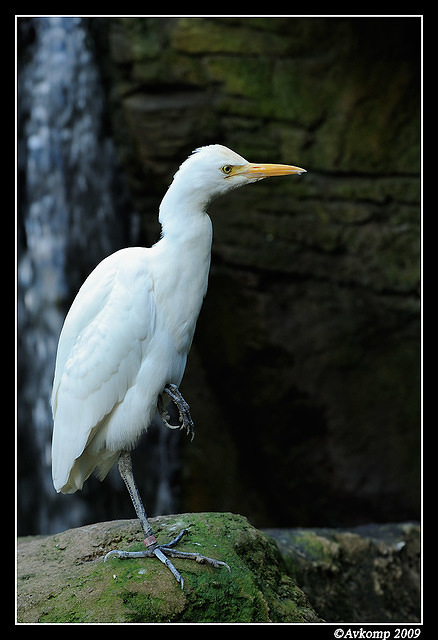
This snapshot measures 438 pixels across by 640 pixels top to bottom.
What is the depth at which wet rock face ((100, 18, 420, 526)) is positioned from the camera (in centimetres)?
510

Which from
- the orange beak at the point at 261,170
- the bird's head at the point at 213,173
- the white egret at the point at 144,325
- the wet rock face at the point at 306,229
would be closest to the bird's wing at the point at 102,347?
the white egret at the point at 144,325

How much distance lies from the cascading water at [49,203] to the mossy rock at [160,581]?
8.27 feet

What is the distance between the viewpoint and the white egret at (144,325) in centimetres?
260

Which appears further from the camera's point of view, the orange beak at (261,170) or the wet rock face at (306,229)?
the wet rock face at (306,229)

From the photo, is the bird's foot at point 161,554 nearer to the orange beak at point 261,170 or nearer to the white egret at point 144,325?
the white egret at point 144,325

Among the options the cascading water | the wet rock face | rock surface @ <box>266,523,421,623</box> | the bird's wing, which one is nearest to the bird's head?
the bird's wing

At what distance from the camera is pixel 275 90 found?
16.9 ft

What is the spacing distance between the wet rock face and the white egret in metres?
2.64

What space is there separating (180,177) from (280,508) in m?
4.15

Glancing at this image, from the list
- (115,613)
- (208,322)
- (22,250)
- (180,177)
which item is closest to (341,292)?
(208,322)

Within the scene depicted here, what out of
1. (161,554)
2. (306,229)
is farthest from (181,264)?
(306,229)

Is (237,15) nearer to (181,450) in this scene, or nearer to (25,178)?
(25,178)

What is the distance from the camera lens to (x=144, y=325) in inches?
102
